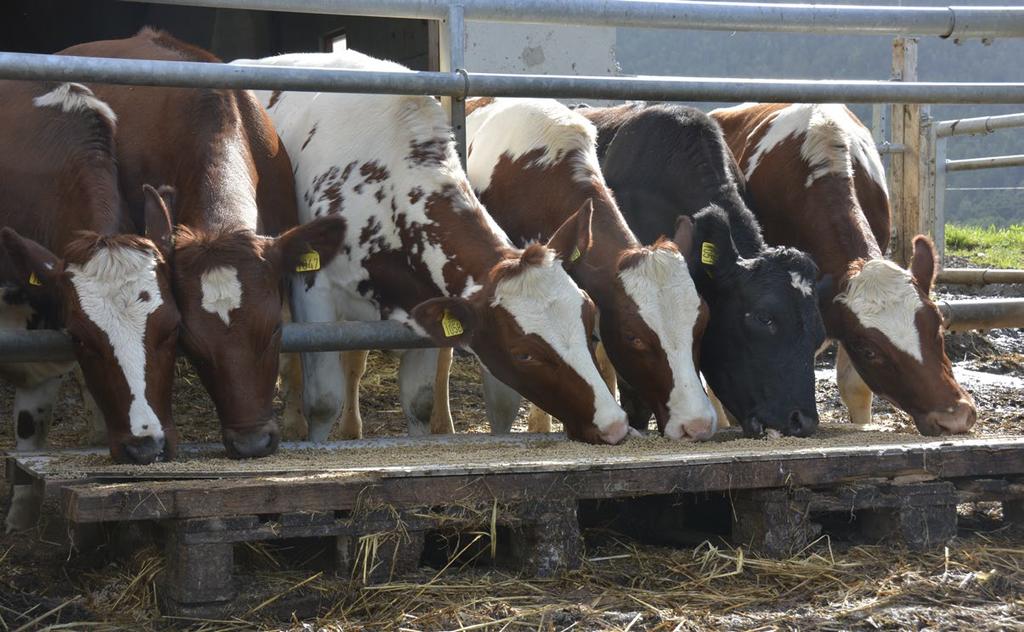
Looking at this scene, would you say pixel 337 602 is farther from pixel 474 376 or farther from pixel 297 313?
pixel 474 376

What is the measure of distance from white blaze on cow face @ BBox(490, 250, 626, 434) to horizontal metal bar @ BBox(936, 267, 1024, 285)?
19.2 ft

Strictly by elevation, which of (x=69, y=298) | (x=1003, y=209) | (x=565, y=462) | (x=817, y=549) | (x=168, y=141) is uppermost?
(x=168, y=141)

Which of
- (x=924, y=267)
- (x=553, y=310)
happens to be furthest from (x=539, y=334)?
(x=924, y=267)

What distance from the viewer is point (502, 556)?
4.11 metres

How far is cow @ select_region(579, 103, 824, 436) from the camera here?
17.8ft

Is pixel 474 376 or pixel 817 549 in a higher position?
pixel 817 549

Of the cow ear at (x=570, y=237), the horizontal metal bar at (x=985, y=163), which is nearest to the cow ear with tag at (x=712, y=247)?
the cow ear at (x=570, y=237)

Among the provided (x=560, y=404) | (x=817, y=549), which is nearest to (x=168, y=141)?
(x=560, y=404)

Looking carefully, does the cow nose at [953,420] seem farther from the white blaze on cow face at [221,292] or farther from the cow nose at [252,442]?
the white blaze on cow face at [221,292]

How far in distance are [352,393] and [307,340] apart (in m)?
2.14

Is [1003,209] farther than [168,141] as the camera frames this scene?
Yes

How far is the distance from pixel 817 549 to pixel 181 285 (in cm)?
240

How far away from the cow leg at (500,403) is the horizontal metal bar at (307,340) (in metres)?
1.14

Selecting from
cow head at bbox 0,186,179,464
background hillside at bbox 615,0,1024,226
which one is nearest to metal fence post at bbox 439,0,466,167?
cow head at bbox 0,186,179,464
